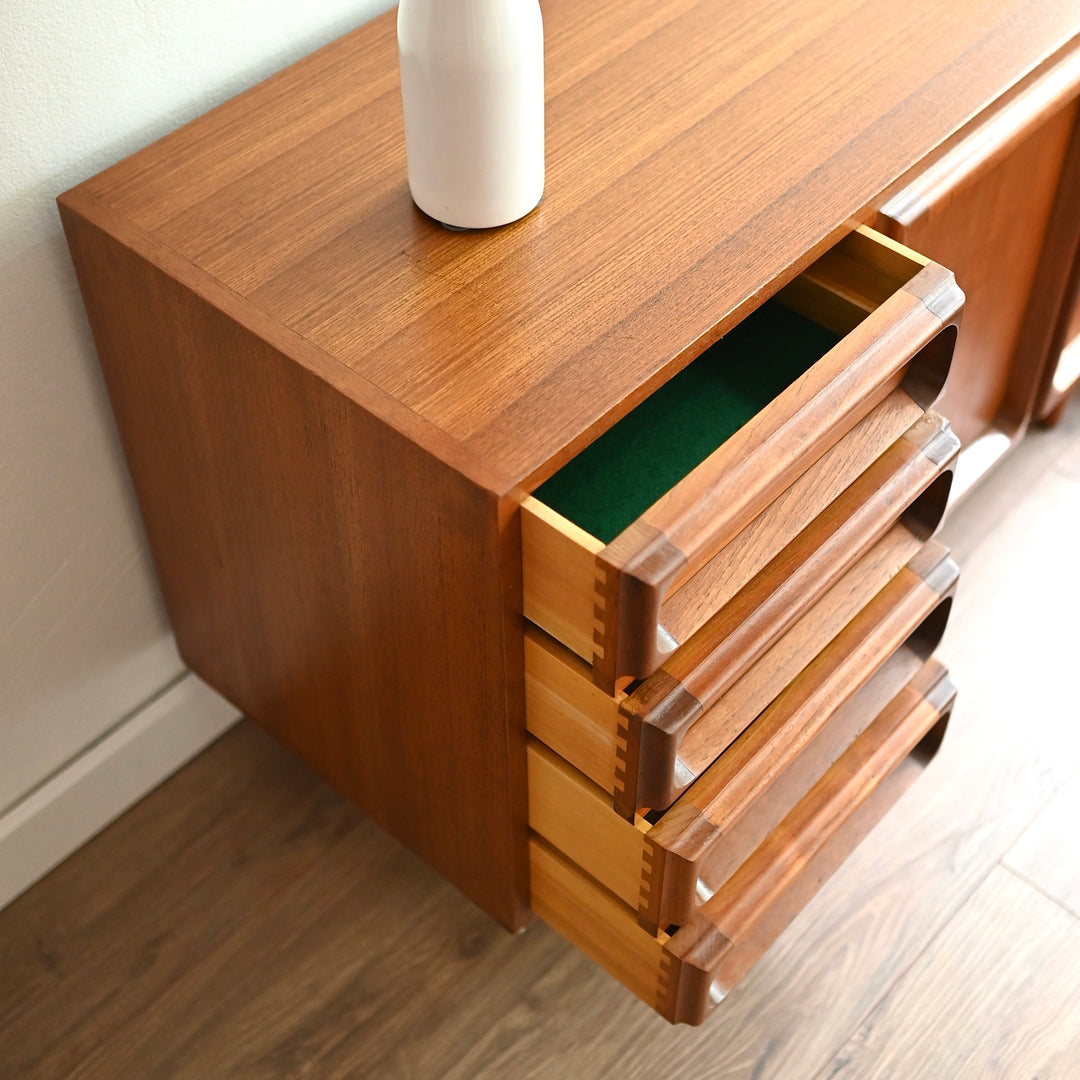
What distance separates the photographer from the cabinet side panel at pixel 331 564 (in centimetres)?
76

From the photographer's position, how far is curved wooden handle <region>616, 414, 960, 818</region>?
0.76 metres

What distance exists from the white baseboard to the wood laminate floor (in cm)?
2

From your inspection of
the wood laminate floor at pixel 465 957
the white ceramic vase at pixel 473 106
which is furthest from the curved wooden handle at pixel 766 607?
the wood laminate floor at pixel 465 957

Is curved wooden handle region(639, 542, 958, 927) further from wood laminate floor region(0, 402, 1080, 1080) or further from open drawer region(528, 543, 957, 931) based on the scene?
wood laminate floor region(0, 402, 1080, 1080)

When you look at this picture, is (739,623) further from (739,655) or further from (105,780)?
(105,780)

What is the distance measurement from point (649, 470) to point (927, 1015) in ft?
1.85

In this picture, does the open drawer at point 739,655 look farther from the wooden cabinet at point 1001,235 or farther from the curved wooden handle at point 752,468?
the wooden cabinet at point 1001,235

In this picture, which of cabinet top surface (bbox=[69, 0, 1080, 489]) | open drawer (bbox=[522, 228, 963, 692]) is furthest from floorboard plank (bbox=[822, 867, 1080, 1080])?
cabinet top surface (bbox=[69, 0, 1080, 489])

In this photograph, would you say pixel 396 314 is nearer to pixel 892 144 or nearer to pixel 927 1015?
pixel 892 144

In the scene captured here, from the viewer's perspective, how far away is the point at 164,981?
1.13 meters

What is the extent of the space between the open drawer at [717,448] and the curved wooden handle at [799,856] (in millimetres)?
261

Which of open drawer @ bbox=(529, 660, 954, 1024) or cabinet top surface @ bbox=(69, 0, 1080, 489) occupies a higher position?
cabinet top surface @ bbox=(69, 0, 1080, 489)

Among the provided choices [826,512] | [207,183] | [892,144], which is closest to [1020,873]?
[826,512]

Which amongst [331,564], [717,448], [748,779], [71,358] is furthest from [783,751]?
[71,358]
